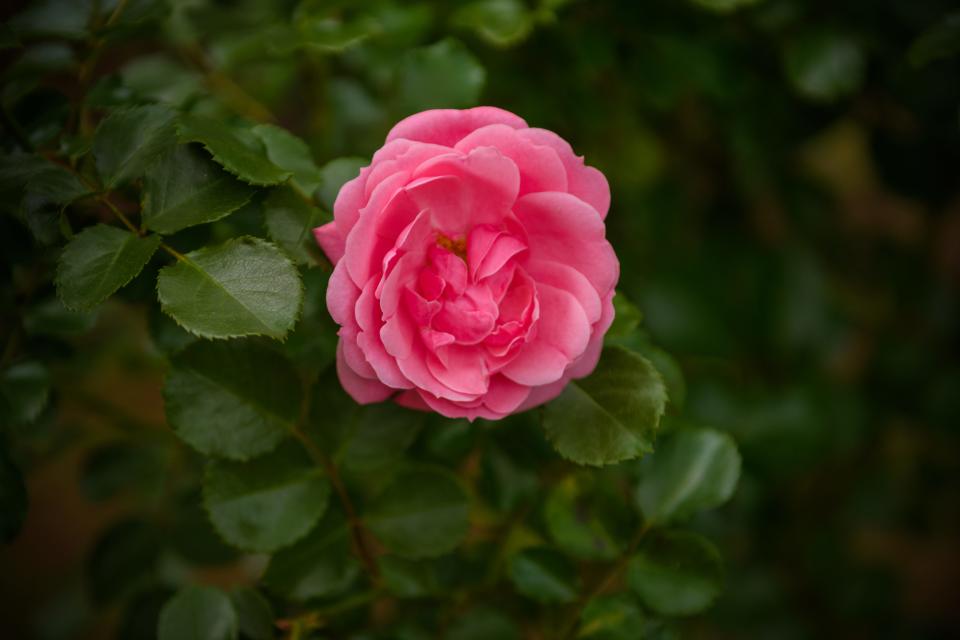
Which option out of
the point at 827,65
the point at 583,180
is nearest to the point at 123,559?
the point at 583,180

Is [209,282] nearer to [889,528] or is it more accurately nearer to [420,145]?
[420,145]

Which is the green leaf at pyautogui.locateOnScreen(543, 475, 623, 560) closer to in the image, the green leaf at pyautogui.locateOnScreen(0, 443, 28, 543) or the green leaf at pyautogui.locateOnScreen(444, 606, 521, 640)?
the green leaf at pyautogui.locateOnScreen(444, 606, 521, 640)

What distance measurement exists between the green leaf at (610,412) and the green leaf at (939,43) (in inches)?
14.0

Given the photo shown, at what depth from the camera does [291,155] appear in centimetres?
51

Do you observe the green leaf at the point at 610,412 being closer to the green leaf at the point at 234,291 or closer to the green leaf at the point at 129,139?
the green leaf at the point at 234,291

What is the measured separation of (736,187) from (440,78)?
71 cm

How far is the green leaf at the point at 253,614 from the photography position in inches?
20.9

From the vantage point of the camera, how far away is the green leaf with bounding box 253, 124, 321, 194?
0.49 m

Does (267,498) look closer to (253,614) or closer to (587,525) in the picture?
(253,614)

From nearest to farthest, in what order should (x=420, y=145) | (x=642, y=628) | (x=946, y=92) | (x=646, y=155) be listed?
(x=420, y=145)
(x=642, y=628)
(x=946, y=92)
(x=646, y=155)

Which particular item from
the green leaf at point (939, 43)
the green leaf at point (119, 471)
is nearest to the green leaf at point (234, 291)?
the green leaf at point (119, 471)

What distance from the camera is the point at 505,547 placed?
70 centimetres

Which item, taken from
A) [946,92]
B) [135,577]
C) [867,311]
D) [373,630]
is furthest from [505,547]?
[867,311]

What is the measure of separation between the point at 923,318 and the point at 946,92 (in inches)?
19.9
